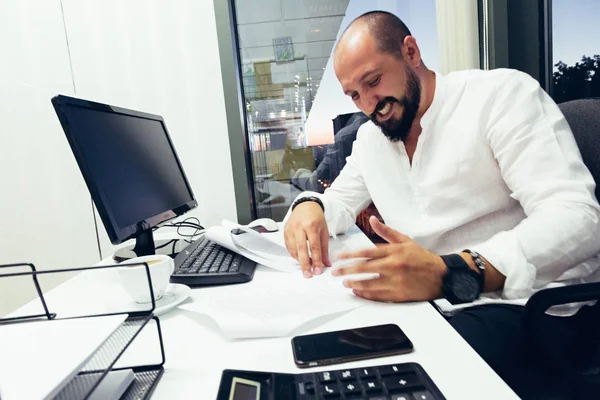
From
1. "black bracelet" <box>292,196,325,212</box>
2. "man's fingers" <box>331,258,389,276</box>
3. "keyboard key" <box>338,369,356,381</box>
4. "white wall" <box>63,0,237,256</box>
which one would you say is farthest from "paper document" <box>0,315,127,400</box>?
"white wall" <box>63,0,237,256</box>

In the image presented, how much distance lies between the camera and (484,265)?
718 millimetres

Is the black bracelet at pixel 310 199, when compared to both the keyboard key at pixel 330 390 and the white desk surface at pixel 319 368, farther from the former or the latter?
the keyboard key at pixel 330 390

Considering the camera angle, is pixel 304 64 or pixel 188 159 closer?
pixel 188 159

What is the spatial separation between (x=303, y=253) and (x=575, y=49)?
4.98ft

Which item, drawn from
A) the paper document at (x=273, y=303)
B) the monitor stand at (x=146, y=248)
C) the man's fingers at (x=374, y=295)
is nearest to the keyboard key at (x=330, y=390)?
the paper document at (x=273, y=303)

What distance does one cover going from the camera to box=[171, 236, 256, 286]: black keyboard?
814 mm

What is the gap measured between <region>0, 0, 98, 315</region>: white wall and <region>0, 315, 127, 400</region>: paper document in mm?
1564

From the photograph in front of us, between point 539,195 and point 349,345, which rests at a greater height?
point 539,195

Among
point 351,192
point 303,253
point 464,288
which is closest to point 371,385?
point 464,288

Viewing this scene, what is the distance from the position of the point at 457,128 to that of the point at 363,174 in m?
0.37

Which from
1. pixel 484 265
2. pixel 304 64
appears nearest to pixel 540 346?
pixel 484 265

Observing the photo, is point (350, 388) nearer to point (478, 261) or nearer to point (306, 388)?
point (306, 388)

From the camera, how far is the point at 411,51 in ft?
3.92

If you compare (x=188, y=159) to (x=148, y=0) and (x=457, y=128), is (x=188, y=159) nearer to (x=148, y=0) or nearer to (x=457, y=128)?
(x=148, y=0)
